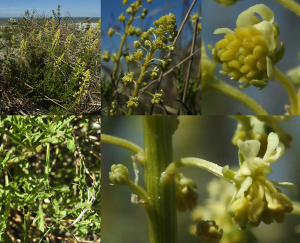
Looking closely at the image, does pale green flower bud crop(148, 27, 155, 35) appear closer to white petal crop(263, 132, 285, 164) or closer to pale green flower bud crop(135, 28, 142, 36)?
pale green flower bud crop(135, 28, 142, 36)

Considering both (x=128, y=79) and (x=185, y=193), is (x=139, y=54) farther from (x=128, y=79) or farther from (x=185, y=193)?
(x=185, y=193)

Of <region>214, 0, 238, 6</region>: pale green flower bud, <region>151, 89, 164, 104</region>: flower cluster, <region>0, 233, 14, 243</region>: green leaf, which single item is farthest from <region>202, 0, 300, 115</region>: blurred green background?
<region>0, 233, 14, 243</region>: green leaf

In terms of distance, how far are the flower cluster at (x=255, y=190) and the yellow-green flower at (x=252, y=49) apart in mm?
197

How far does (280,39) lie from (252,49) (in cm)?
21

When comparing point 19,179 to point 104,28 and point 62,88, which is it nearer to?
point 62,88

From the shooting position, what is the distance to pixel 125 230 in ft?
3.82

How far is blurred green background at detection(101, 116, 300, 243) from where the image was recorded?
1.12 m

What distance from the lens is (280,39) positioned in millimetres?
1008

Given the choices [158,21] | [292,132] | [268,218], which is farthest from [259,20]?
[268,218]

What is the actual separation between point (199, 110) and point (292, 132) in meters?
0.36

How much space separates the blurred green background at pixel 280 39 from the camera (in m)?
1.00

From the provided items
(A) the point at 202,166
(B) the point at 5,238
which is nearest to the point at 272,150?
(A) the point at 202,166

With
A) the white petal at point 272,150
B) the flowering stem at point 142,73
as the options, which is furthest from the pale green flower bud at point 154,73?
the white petal at point 272,150

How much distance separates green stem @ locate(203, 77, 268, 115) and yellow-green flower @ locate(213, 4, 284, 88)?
0.23 feet
